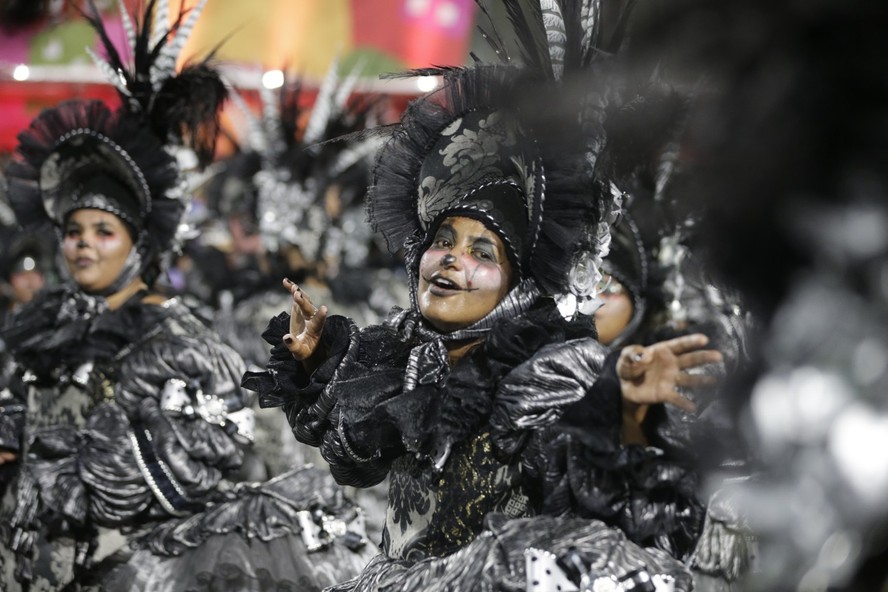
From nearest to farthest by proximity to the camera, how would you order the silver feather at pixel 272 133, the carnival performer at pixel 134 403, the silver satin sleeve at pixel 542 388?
the silver satin sleeve at pixel 542 388 < the carnival performer at pixel 134 403 < the silver feather at pixel 272 133

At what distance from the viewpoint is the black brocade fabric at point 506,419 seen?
124 inches

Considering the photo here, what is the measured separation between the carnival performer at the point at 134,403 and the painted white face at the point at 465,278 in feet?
5.81

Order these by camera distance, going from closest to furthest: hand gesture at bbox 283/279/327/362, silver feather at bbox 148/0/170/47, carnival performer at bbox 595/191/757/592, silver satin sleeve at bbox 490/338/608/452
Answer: carnival performer at bbox 595/191/757/592 < silver satin sleeve at bbox 490/338/608/452 < hand gesture at bbox 283/279/327/362 < silver feather at bbox 148/0/170/47

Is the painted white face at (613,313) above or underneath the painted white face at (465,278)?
underneath

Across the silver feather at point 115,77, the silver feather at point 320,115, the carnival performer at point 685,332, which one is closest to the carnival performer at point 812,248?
the carnival performer at point 685,332

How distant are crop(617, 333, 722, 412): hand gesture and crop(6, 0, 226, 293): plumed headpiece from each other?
328 cm

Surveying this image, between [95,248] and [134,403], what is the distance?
81 cm

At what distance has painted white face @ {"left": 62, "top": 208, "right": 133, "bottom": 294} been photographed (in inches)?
228

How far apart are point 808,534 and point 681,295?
4.09 metres

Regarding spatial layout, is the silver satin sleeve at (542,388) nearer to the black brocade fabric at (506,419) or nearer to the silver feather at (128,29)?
the black brocade fabric at (506,419)

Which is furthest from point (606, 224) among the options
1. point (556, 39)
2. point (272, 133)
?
point (272, 133)

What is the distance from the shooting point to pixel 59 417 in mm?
5602

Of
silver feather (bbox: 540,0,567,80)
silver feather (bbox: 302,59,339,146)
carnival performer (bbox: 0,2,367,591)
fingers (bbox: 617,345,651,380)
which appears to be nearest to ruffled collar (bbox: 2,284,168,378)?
carnival performer (bbox: 0,2,367,591)

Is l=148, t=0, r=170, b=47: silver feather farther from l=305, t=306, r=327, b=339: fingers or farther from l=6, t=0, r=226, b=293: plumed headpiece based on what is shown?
l=305, t=306, r=327, b=339: fingers
